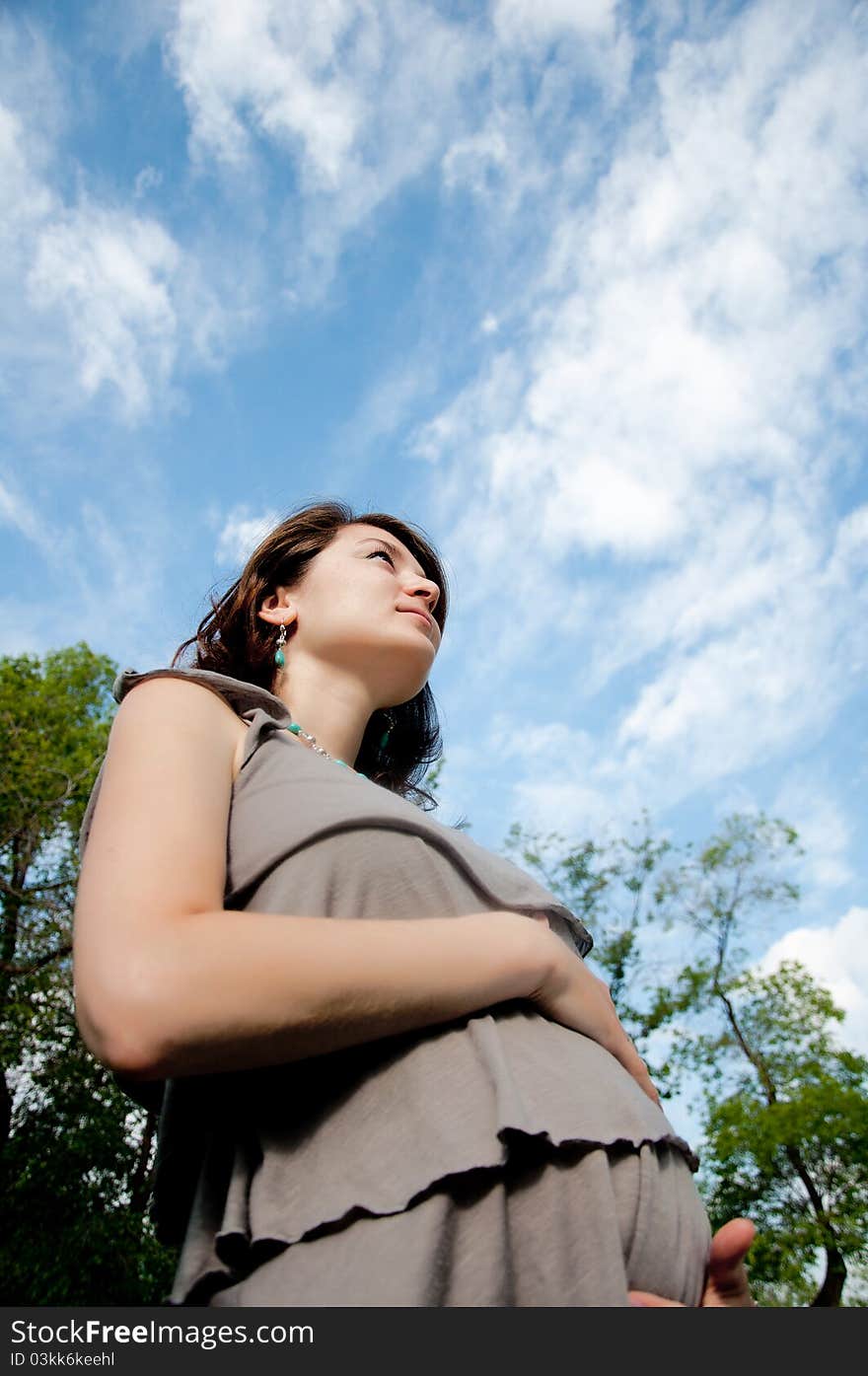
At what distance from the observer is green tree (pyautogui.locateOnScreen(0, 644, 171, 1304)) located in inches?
475

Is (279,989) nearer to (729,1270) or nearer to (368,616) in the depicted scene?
(729,1270)

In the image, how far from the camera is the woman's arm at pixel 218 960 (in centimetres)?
115

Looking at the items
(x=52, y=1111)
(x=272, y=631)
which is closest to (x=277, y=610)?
(x=272, y=631)

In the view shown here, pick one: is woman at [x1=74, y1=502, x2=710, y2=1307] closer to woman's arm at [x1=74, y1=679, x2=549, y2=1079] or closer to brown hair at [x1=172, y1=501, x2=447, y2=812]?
woman's arm at [x1=74, y1=679, x2=549, y2=1079]

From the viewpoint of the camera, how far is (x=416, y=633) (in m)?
2.47

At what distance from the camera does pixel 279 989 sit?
118cm

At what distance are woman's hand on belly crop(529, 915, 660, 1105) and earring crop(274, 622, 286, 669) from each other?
1.36 meters

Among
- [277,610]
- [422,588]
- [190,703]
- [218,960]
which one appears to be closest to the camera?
[218,960]

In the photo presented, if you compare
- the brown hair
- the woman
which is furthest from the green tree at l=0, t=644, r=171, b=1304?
the woman

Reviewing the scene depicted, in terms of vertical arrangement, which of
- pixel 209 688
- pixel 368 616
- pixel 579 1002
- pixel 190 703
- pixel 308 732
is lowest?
pixel 579 1002

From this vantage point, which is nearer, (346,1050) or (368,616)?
(346,1050)

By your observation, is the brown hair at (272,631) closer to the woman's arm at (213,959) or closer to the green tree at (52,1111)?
the woman's arm at (213,959)

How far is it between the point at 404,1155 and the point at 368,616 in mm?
1528

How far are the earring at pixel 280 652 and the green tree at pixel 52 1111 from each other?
10477mm
